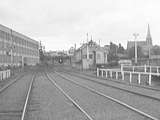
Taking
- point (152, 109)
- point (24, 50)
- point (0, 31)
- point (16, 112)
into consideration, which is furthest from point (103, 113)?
point (24, 50)

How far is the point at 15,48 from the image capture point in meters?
79.7

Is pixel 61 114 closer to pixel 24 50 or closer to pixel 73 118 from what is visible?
pixel 73 118

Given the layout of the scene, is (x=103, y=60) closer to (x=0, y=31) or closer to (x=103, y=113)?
(x=0, y=31)

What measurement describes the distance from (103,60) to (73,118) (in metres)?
81.5

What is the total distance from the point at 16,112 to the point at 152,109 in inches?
203

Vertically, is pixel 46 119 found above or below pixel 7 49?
below

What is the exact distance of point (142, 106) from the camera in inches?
466

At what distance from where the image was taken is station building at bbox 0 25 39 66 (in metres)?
70.4

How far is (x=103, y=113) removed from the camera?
10.4 metres

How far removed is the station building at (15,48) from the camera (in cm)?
7038

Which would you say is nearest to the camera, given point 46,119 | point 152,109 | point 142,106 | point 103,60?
point 46,119

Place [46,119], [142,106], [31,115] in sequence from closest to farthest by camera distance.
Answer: [46,119]
[31,115]
[142,106]

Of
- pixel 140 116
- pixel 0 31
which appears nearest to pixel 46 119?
pixel 140 116

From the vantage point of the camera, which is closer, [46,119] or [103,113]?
[46,119]
